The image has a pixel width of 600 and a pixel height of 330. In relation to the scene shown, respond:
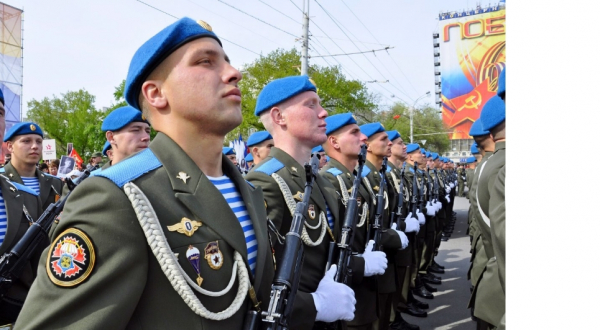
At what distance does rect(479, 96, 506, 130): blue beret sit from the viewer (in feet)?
12.6

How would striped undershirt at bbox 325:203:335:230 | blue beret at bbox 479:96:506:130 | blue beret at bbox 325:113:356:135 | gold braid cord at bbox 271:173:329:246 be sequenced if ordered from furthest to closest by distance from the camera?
blue beret at bbox 325:113:356:135
blue beret at bbox 479:96:506:130
striped undershirt at bbox 325:203:335:230
gold braid cord at bbox 271:173:329:246

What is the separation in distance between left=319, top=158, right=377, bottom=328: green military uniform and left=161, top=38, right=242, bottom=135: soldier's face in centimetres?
190

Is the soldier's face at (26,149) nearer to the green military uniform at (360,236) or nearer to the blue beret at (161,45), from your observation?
the green military uniform at (360,236)

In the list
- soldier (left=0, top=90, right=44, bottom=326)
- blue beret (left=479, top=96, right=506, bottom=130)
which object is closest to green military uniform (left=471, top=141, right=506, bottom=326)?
blue beret (left=479, top=96, right=506, bottom=130)

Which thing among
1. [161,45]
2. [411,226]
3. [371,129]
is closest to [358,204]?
[371,129]

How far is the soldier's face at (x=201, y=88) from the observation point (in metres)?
1.67

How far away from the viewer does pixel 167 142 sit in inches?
64.4

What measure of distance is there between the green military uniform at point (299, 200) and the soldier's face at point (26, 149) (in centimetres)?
376

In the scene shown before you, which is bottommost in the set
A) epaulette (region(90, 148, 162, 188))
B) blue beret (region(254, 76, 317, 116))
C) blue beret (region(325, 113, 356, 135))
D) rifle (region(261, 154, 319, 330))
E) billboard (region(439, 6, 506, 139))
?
rifle (region(261, 154, 319, 330))

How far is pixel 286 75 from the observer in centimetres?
2800

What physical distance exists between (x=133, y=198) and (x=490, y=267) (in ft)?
7.77

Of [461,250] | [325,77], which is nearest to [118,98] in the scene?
[325,77]

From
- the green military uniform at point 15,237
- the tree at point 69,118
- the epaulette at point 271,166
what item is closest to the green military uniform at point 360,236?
the epaulette at point 271,166

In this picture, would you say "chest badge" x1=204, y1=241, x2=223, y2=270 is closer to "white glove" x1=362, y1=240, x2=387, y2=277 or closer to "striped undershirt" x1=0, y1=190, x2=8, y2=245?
"white glove" x1=362, y1=240, x2=387, y2=277
